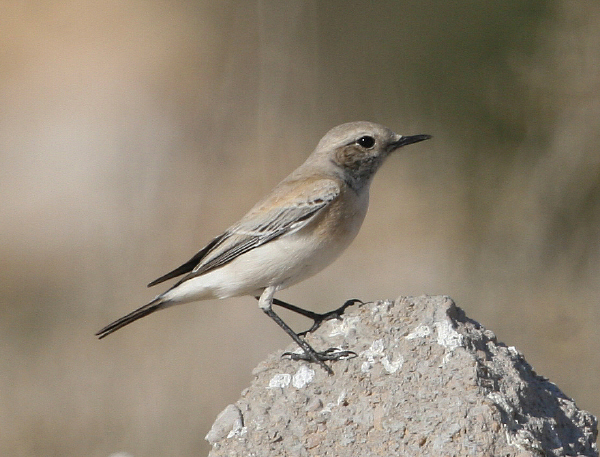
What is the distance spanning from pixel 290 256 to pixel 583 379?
171 inches

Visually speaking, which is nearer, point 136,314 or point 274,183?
point 136,314

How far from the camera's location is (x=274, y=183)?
12305 mm

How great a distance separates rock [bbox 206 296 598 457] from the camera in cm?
404

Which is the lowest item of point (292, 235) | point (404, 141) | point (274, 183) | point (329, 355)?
point (274, 183)

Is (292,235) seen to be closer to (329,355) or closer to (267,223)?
(267,223)

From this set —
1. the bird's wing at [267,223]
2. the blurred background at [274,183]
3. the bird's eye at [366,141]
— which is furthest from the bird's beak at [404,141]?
the blurred background at [274,183]

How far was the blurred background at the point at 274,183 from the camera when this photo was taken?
9484 millimetres

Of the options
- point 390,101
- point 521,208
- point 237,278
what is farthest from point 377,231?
point 237,278

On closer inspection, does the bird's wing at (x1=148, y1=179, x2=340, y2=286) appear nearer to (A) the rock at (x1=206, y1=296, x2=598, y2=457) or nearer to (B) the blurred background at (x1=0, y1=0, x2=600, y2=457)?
(A) the rock at (x1=206, y1=296, x2=598, y2=457)

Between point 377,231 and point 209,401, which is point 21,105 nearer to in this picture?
point 377,231

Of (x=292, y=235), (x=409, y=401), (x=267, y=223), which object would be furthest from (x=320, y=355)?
(x=267, y=223)

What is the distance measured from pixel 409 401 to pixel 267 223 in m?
2.33

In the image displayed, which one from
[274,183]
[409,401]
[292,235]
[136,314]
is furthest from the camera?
[274,183]

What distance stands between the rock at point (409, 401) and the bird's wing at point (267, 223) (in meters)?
1.34
